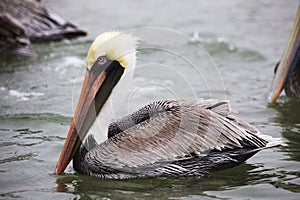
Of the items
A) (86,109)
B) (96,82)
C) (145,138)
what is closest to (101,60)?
(96,82)

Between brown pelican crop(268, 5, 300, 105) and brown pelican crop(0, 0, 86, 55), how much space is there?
11.7 feet

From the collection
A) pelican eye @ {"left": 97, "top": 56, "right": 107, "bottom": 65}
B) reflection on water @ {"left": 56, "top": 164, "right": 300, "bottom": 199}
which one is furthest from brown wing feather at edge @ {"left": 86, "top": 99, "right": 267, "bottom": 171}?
pelican eye @ {"left": 97, "top": 56, "right": 107, "bottom": 65}

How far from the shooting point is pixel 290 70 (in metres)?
6.33

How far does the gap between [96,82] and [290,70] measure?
2674 mm

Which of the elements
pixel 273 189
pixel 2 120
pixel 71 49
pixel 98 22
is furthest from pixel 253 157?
pixel 98 22

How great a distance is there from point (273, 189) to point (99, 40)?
1.70 meters

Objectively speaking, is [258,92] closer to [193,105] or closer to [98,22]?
[193,105]

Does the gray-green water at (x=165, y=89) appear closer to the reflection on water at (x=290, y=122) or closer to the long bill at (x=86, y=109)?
the reflection on water at (x=290, y=122)

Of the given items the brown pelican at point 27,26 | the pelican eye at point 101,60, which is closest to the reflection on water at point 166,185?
the pelican eye at point 101,60

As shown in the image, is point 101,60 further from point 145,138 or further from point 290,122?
point 290,122

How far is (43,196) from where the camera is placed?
4.20 metres

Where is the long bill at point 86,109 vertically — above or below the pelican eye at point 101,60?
below

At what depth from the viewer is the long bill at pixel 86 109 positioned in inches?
175

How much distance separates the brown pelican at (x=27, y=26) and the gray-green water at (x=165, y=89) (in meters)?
0.16
